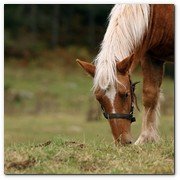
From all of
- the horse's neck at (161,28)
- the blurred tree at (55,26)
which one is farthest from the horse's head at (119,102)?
the blurred tree at (55,26)

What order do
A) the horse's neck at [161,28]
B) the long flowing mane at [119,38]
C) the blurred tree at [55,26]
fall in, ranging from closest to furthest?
the long flowing mane at [119,38] → the horse's neck at [161,28] → the blurred tree at [55,26]

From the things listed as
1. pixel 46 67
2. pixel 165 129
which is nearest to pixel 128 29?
pixel 46 67

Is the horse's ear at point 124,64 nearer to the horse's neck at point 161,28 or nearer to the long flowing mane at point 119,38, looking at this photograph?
the long flowing mane at point 119,38

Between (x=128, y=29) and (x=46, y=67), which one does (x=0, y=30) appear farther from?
(x=46, y=67)

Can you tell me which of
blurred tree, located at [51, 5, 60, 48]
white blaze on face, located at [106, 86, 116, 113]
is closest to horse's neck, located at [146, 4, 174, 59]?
white blaze on face, located at [106, 86, 116, 113]

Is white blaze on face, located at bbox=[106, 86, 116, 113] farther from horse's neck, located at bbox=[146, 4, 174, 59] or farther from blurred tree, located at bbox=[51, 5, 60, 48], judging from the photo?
blurred tree, located at bbox=[51, 5, 60, 48]

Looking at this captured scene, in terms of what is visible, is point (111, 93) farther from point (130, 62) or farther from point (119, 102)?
point (130, 62)

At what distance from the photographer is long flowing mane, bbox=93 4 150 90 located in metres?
6.38

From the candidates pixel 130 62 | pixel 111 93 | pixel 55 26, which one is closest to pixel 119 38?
pixel 130 62

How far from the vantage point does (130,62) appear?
6.49 meters

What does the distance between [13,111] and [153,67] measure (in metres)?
7.35

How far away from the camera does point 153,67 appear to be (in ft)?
24.3

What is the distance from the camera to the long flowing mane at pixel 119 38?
20.9 ft

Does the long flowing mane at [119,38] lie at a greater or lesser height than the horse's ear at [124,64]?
greater
